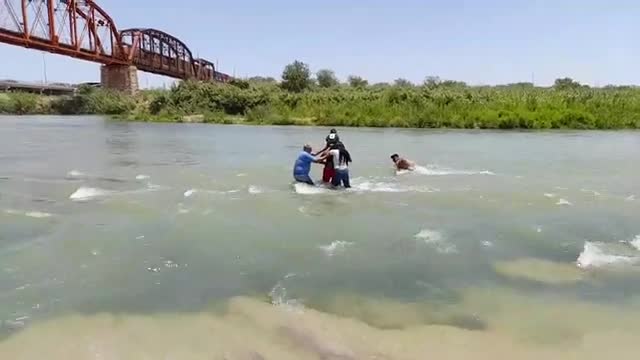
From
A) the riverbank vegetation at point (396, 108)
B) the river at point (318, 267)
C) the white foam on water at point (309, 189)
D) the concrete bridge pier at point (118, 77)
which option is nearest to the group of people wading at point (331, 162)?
the white foam on water at point (309, 189)

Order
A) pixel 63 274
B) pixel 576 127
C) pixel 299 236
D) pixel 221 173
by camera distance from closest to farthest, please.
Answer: pixel 63 274, pixel 299 236, pixel 221 173, pixel 576 127

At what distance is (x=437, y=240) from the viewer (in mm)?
13828

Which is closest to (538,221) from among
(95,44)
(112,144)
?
(112,144)

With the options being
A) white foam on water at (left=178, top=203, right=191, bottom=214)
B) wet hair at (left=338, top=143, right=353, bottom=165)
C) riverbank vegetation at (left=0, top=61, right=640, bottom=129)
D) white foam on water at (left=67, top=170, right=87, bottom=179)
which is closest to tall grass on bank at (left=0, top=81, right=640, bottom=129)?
riverbank vegetation at (left=0, top=61, right=640, bottom=129)

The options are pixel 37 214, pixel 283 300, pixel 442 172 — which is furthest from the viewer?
pixel 442 172

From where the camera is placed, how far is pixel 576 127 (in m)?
59.5

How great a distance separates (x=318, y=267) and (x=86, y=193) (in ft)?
36.7

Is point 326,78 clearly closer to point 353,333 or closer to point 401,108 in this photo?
point 401,108

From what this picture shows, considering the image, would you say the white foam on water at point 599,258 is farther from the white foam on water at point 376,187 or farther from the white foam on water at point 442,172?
the white foam on water at point 442,172

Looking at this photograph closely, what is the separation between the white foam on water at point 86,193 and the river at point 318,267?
3.5 inches

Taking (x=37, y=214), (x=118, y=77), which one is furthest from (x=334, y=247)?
(x=118, y=77)

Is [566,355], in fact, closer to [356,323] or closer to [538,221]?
[356,323]

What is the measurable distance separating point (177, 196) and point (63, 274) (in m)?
8.61

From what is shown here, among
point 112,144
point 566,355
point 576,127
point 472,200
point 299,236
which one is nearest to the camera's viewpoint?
point 566,355
